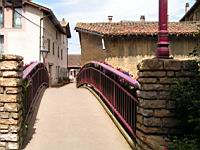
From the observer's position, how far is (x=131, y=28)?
25.3m

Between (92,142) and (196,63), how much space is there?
273 cm

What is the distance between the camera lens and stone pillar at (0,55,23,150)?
7.40 m

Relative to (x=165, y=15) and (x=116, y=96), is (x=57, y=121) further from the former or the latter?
(x=165, y=15)

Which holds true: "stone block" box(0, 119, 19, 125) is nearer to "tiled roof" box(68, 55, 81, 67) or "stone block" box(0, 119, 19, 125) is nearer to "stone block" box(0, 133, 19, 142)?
"stone block" box(0, 133, 19, 142)

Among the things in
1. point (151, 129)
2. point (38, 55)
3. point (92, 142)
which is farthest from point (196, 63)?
point (38, 55)

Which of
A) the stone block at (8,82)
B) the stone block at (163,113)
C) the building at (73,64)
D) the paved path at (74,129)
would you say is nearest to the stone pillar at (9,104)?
the stone block at (8,82)

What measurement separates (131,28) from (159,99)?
18917 mm

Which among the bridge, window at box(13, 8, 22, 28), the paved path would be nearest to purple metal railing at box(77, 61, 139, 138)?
the bridge

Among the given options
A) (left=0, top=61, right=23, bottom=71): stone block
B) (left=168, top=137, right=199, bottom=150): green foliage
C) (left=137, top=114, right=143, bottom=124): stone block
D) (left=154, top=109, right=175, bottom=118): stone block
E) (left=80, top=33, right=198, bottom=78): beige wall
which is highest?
(left=80, top=33, right=198, bottom=78): beige wall

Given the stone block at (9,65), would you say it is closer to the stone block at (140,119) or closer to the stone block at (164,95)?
the stone block at (140,119)

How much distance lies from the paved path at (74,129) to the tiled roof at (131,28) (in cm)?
1231

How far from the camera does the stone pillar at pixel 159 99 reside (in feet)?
21.8

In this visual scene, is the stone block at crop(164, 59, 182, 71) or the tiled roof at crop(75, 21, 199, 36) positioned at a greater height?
the tiled roof at crop(75, 21, 199, 36)

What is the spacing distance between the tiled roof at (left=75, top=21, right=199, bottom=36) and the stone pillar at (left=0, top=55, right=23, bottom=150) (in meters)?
16.8
